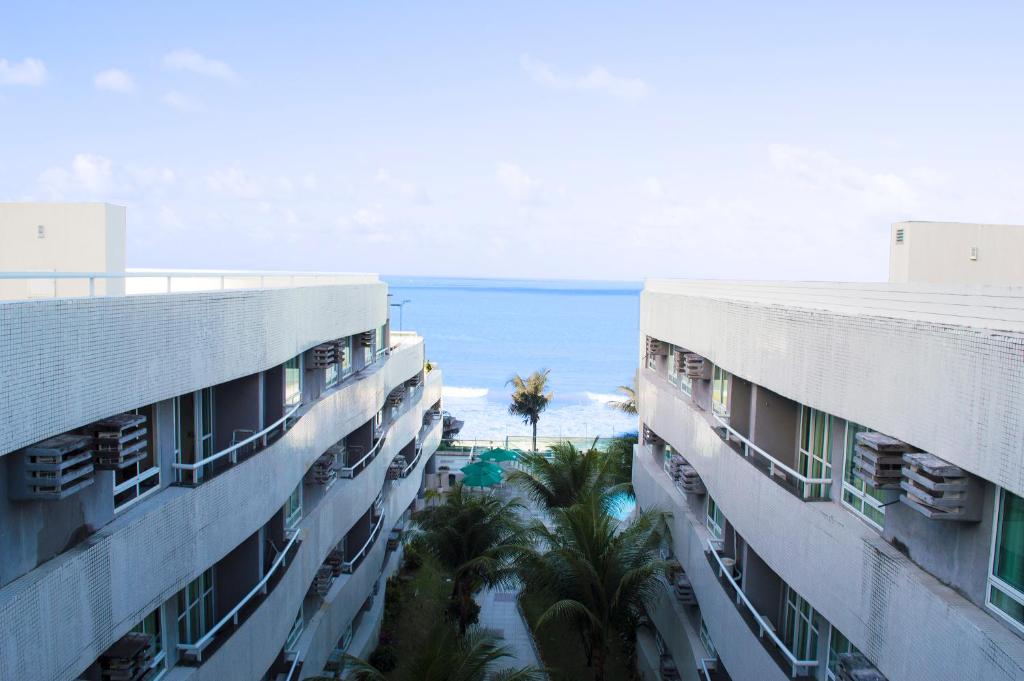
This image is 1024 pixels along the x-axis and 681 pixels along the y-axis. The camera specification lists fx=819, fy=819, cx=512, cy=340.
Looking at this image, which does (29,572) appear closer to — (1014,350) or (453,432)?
(1014,350)

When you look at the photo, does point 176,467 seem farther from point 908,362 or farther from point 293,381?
point 908,362

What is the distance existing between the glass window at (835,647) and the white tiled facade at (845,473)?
53 millimetres

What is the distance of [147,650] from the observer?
8.94m

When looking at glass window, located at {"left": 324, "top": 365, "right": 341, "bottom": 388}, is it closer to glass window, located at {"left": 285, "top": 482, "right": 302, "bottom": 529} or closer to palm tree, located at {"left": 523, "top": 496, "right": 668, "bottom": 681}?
glass window, located at {"left": 285, "top": 482, "right": 302, "bottom": 529}

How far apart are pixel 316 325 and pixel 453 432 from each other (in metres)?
31.3

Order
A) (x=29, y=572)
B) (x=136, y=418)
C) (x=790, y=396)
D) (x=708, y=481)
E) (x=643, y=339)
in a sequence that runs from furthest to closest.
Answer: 1. (x=643, y=339)
2. (x=708, y=481)
3. (x=790, y=396)
4. (x=136, y=418)
5. (x=29, y=572)

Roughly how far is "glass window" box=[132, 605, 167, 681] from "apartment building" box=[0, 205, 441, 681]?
35mm

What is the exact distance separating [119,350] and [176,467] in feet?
8.71

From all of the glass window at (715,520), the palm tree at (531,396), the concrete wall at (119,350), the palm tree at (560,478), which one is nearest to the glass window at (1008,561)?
the concrete wall at (119,350)

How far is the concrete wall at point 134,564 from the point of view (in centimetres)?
676

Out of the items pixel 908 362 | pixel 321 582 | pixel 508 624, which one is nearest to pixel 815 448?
pixel 908 362

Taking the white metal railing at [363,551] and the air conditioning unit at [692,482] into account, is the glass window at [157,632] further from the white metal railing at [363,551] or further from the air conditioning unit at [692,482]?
the air conditioning unit at [692,482]

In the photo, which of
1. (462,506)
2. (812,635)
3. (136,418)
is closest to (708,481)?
(812,635)

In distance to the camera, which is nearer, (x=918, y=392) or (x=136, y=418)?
(x=918, y=392)
